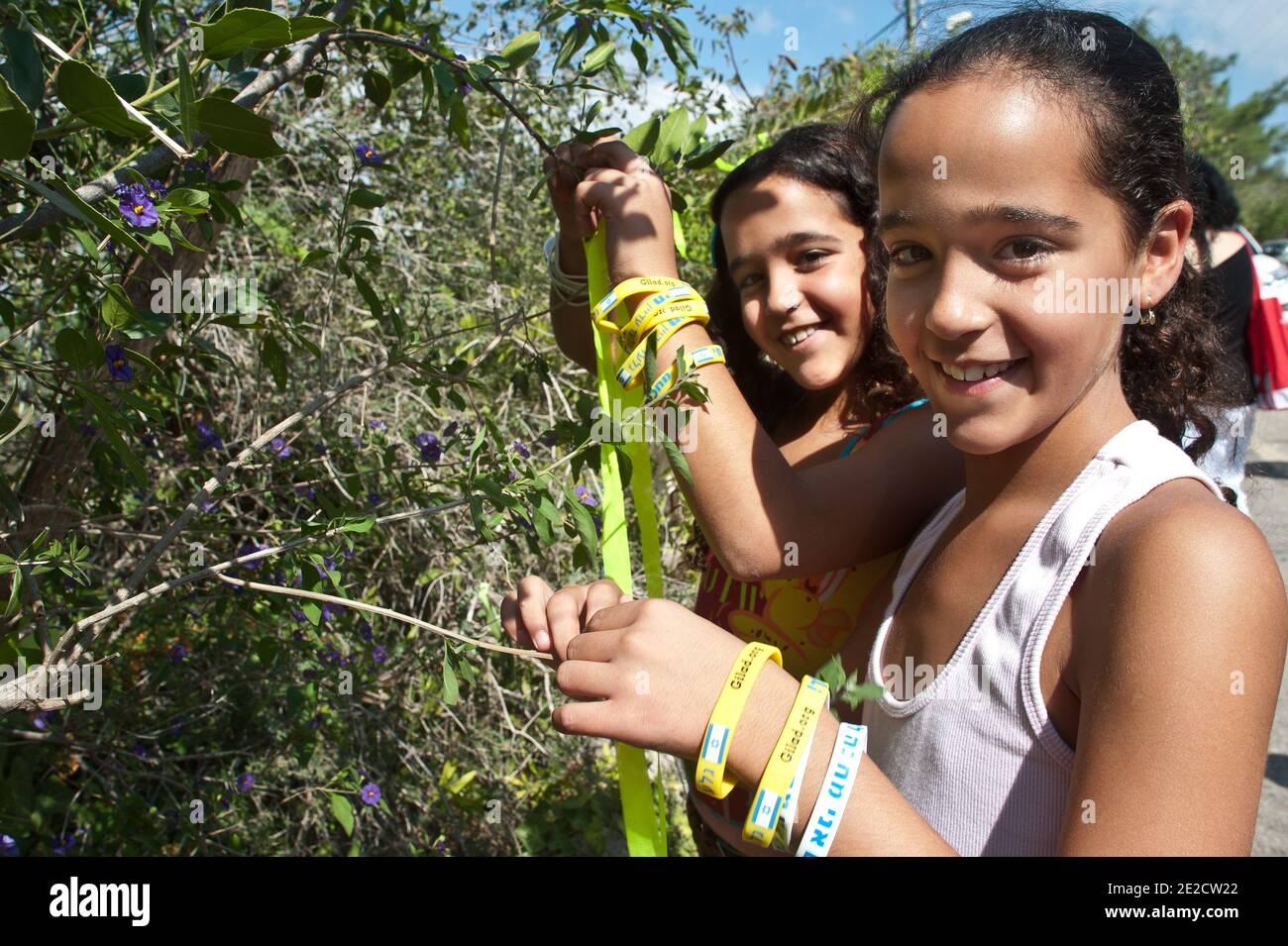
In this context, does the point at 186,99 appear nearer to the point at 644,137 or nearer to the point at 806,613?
the point at 644,137

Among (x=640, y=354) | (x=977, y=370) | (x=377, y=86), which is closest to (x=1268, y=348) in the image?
(x=977, y=370)

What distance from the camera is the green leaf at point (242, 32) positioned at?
34.3 inches

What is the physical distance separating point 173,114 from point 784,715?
922mm

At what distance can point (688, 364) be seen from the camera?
1208 mm

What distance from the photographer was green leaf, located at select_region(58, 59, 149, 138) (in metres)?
0.86

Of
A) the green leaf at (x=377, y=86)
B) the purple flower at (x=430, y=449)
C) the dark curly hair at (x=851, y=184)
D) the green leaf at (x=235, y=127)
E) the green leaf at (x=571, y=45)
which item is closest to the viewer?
the green leaf at (x=235, y=127)

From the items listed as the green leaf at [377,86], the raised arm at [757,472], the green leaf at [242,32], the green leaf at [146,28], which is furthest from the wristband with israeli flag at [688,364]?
the green leaf at [377,86]

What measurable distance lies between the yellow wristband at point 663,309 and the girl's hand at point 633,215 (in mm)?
68

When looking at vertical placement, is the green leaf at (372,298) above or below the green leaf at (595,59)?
below

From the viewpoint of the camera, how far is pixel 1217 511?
891 millimetres

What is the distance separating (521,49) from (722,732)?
104 cm

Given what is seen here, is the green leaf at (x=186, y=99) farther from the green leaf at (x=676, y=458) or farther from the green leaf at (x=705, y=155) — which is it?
the green leaf at (x=705, y=155)

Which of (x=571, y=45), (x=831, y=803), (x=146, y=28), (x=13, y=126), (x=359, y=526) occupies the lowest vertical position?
(x=831, y=803)
